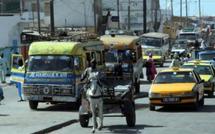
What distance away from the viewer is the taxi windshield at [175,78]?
2373cm

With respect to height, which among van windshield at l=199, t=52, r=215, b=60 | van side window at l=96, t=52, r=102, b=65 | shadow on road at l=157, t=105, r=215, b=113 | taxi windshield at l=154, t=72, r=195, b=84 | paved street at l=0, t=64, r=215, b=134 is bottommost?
shadow on road at l=157, t=105, r=215, b=113

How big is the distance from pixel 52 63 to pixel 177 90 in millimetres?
4519

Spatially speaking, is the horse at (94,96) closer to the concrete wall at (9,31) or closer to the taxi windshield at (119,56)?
the taxi windshield at (119,56)

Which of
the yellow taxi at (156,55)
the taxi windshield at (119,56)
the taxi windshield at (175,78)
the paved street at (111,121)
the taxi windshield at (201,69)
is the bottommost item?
the yellow taxi at (156,55)

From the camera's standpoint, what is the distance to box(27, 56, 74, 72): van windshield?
23.0 meters

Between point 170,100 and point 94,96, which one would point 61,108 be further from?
point 94,96

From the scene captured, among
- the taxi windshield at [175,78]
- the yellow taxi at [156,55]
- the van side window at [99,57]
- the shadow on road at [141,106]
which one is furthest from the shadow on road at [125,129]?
the yellow taxi at [156,55]

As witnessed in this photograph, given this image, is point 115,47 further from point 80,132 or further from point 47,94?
point 80,132

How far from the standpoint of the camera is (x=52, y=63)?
23062 millimetres

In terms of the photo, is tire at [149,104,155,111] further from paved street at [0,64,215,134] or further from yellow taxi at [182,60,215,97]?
yellow taxi at [182,60,215,97]

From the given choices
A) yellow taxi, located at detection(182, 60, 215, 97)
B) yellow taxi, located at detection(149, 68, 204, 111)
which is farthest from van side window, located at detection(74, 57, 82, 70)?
yellow taxi, located at detection(182, 60, 215, 97)

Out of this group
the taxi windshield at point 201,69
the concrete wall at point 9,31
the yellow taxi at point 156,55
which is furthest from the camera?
the yellow taxi at point 156,55

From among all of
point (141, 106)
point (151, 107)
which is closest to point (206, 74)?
point (141, 106)

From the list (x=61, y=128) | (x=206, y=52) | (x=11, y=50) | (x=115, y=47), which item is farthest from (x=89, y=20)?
(x=61, y=128)
